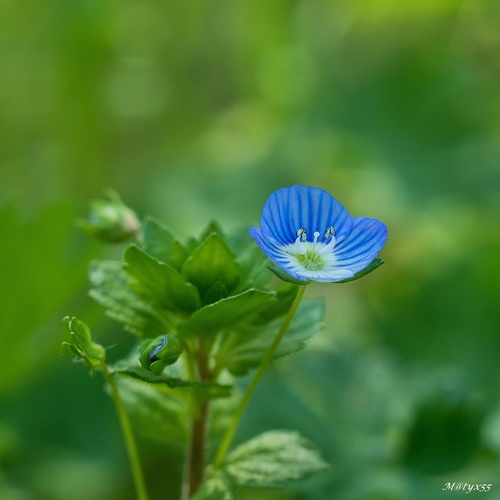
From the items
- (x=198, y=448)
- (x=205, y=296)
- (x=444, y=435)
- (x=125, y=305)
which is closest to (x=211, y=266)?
(x=205, y=296)

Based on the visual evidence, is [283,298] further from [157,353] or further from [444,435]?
[444,435]

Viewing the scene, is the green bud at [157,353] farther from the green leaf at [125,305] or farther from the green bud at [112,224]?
the green bud at [112,224]

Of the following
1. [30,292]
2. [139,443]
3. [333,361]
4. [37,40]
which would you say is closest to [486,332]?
[333,361]

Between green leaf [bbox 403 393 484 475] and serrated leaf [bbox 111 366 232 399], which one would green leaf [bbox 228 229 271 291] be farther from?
green leaf [bbox 403 393 484 475]

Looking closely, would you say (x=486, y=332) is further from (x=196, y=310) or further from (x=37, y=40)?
(x=37, y=40)

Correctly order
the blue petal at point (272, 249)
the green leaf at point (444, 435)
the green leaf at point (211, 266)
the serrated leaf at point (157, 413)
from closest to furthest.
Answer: the blue petal at point (272, 249), the green leaf at point (211, 266), the serrated leaf at point (157, 413), the green leaf at point (444, 435)

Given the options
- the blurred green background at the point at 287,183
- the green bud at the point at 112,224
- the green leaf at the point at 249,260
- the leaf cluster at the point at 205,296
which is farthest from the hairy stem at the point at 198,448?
the blurred green background at the point at 287,183
